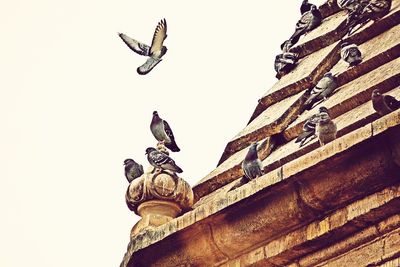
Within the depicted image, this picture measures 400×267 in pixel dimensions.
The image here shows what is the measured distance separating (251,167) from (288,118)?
1.52 meters

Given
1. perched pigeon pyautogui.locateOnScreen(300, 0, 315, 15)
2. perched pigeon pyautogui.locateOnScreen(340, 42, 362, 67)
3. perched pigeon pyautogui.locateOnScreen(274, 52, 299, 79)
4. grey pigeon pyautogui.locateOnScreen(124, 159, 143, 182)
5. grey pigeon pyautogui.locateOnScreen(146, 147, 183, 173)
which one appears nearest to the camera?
grey pigeon pyautogui.locateOnScreen(146, 147, 183, 173)

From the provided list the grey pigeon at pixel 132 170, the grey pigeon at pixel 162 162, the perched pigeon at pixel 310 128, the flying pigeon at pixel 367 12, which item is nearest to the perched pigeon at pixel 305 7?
the flying pigeon at pixel 367 12

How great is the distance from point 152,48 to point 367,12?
8.65 feet

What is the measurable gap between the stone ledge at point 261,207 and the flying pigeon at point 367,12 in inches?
142

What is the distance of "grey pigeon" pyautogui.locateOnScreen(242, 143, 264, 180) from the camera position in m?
12.3

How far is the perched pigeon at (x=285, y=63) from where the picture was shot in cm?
1553

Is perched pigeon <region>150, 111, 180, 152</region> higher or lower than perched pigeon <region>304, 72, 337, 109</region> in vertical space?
higher

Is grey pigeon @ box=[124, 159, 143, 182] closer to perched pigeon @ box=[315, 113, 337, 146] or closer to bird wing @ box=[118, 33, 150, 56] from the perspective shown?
perched pigeon @ box=[315, 113, 337, 146]

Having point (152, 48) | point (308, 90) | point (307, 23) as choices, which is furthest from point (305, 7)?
point (308, 90)

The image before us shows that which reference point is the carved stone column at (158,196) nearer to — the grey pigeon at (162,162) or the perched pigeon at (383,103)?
the grey pigeon at (162,162)

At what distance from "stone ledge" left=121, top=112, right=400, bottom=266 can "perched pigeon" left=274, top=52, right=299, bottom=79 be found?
3786 mm

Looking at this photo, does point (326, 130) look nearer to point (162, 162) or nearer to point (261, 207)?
point (261, 207)

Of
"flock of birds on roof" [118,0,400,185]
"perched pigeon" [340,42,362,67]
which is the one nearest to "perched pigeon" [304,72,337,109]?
"flock of birds on roof" [118,0,400,185]

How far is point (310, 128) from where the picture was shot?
12734mm
